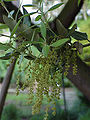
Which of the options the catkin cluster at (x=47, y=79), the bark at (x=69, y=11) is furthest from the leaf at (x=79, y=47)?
the bark at (x=69, y=11)

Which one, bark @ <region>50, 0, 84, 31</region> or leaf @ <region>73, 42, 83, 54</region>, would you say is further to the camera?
bark @ <region>50, 0, 84, 31</region>

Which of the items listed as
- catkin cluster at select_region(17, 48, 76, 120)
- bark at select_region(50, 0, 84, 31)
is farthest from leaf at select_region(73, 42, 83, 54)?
bark at select_region(50, 0, 84, 31)

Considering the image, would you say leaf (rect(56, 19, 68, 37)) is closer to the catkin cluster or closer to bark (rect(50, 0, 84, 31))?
the catkin cluster

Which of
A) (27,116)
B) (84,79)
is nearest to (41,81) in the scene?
(84,79)

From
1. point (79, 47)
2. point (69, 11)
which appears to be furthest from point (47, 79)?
point (69, 11)

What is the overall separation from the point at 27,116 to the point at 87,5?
1461mm

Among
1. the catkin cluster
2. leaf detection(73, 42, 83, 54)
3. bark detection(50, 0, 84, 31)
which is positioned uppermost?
bark detection(50, 0, 84, 31)

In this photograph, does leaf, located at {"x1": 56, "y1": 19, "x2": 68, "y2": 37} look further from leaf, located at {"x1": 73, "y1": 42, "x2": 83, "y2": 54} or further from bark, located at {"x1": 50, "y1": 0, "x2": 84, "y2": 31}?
bark, located at {"x1": 50, "y1": 0, "x2": 84, "y2": 31}

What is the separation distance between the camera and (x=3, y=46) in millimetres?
337

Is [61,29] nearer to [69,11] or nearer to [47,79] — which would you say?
[47,79]

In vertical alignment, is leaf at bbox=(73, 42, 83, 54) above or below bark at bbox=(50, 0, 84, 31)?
below

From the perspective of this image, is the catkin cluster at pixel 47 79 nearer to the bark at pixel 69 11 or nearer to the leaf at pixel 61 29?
the leaf at pixel 61 29

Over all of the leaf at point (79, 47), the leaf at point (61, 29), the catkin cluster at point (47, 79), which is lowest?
the catkin cluster at point (47, 79)

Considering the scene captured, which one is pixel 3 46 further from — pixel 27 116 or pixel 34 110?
Result: pixel 27 116
